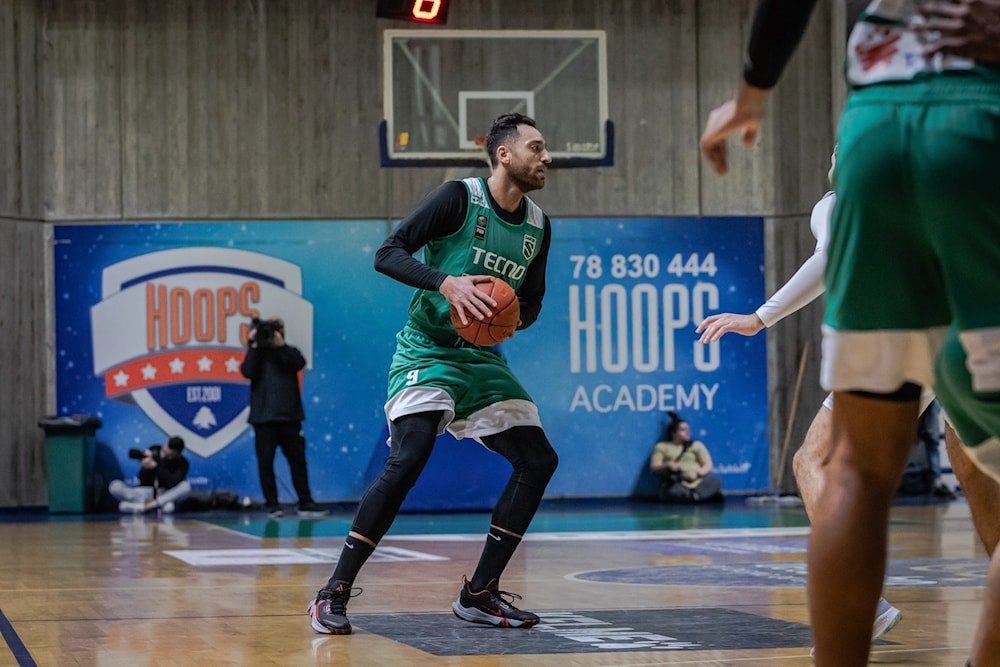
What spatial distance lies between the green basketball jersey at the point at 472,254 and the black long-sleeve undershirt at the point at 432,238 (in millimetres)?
35

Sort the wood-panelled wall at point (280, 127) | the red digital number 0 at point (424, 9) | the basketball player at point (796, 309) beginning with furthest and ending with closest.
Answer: the wood-panelled wall at point (280, 127) → the red digital number 0 at point (424, 9) → the basketball player at point (796, 309)

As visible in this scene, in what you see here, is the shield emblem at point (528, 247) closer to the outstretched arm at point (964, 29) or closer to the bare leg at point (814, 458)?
the bare leg at point (814, 458)

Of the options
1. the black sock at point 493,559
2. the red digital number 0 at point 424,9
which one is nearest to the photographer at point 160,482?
the red digital number 0 at point 424,9

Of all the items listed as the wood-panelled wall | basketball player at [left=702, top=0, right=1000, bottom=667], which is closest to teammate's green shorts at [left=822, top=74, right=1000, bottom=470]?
basketball player at [left=702, top=0, right=1000, bottom=667]

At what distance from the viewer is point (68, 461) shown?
14.4 metres

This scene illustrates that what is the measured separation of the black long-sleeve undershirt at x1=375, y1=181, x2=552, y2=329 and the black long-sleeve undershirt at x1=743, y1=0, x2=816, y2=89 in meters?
2.60

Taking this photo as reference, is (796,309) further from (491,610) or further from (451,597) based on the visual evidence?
(451,597)

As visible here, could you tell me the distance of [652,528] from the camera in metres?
11.0

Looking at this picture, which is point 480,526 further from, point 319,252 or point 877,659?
point 877,659

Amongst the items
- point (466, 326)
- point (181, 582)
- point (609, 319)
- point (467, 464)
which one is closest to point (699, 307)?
point (609, 319)

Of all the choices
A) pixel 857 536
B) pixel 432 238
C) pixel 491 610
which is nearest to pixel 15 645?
pixel 491 610

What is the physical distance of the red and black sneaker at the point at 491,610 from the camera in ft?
16.0

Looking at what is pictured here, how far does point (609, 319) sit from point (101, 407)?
→ 18.8 ft

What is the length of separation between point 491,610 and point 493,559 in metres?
0.21
